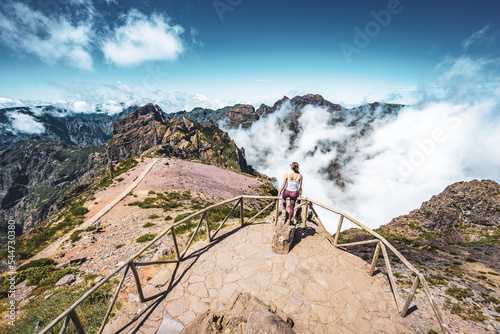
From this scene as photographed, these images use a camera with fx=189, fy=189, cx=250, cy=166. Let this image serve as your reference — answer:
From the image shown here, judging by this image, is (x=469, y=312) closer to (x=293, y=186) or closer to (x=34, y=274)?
(x=293, y=186)

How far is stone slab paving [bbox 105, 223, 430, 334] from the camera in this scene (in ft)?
18.3

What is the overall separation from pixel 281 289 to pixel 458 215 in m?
42.9

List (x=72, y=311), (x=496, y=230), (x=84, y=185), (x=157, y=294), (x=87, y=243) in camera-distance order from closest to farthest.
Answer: (x=72, y=311)
(x=157, y=294)
(x=87, y=243)
(x=496, y=230)
(x=84, y=185)

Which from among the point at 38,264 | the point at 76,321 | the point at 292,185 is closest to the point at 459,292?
the point at 292,185

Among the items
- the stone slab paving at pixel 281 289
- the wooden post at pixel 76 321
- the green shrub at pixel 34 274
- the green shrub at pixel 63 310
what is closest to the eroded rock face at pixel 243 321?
the stone slab paving at pixel 281 289

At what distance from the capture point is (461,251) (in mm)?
19562

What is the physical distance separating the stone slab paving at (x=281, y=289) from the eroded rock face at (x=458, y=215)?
3189 centimetres

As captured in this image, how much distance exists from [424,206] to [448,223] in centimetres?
724

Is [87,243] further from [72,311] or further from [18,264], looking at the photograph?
[72,311]

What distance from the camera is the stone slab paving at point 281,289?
220 inches

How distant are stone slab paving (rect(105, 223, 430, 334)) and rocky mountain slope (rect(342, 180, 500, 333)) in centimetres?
808

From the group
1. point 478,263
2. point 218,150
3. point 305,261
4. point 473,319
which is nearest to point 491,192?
point 478,263

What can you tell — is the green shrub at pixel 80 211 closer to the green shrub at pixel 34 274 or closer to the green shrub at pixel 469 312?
the green shrub at pixel 34 274

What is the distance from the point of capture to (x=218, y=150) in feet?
410
